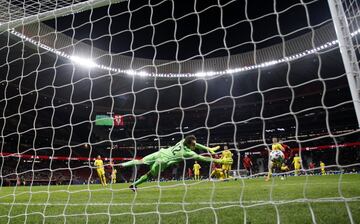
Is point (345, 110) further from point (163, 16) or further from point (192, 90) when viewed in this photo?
point (163, 16)

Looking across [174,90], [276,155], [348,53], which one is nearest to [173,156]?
[348,53]

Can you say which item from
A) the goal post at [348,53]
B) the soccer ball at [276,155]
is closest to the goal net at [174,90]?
the soccer ball at [276,155]

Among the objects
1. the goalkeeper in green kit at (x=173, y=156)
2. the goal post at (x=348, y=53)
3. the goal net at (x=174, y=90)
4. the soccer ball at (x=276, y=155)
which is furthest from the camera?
the goal net at (x=174, y=90)

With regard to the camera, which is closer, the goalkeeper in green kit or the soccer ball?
the goalkeeper in green kit

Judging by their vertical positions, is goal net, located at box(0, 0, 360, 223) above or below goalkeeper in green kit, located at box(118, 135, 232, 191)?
above

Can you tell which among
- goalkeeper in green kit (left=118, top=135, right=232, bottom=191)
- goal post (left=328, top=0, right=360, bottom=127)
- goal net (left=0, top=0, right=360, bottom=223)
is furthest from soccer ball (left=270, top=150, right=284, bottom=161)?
goal post (left=328, top=0, right=360, bottom=127)

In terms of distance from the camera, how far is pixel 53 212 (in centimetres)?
445

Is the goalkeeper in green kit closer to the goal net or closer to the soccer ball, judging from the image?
the soccer ball

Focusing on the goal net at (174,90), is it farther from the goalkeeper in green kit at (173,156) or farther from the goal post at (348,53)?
the goal post at (348,53)

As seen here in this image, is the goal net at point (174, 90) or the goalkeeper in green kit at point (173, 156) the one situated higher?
the goal net at point (174, 90)

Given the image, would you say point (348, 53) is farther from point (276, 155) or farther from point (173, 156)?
point (276, 155)

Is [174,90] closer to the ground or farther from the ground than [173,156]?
farther from the ground

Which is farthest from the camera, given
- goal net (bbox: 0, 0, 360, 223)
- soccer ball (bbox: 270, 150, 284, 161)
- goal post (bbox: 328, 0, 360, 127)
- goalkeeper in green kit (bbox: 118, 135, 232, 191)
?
goal net (bbox: 0, 0, 360, 223)

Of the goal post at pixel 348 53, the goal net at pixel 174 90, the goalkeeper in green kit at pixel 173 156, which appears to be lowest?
the goalkeeper in green kit at pixel 173 156
